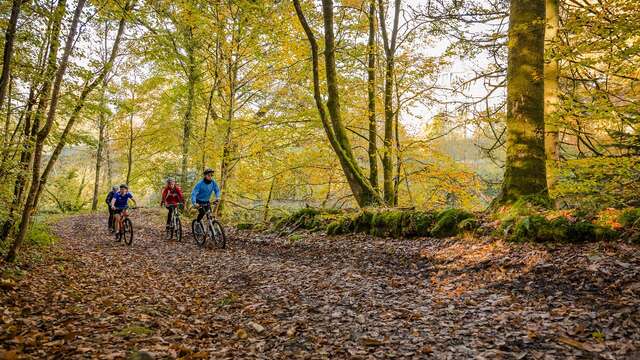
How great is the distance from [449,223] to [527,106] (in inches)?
116

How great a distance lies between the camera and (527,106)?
820 centimetres

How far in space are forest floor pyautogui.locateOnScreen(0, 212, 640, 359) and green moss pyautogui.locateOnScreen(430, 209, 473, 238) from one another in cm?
34

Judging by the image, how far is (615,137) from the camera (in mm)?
6336

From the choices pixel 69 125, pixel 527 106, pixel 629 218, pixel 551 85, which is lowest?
pixel 629 218

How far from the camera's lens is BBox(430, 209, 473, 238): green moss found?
29.4ft

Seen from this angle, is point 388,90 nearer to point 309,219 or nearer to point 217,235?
point 309,219

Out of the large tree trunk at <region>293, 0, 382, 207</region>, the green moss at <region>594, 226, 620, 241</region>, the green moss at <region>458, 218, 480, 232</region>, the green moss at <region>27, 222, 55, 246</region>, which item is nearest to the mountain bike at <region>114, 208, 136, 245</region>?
the green moss at <region>27, 222, 55, 246</region>

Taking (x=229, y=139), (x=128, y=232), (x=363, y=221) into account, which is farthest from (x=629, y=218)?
(x=229, y=139)

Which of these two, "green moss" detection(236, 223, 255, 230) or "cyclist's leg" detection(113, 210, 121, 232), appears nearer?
"cyclist's leg" detection(113, 210, 121, 232)

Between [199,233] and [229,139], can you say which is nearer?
[199,233]

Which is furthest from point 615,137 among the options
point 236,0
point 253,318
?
point 236,0

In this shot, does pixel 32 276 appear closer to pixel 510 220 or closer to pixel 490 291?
pixel 490 291

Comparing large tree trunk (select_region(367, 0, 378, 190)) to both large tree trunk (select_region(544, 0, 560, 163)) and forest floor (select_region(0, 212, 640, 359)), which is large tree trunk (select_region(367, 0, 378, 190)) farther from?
large tree trunk (select_region(544, 0, 560, 163))

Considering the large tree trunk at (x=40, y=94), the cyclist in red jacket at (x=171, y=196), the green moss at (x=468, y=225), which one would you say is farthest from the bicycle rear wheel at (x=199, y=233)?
the green moss at (x=468, y=225)
